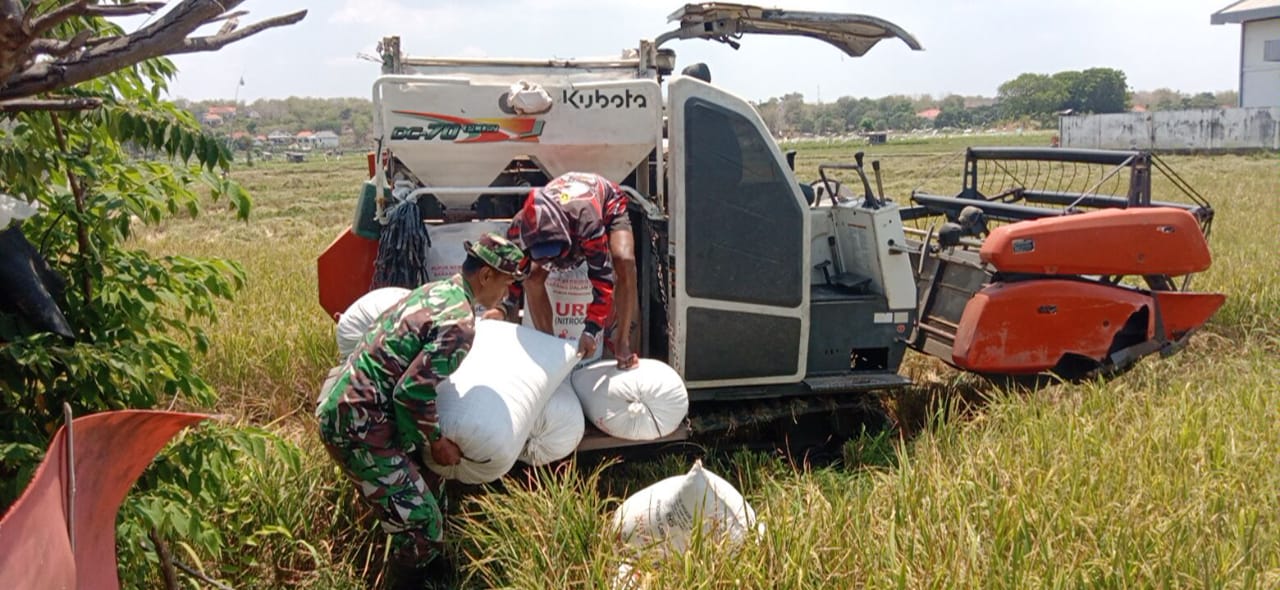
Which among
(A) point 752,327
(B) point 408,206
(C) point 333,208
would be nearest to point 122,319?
(B) point 408,206

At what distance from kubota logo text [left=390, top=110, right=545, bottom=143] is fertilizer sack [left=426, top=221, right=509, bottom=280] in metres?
0.57

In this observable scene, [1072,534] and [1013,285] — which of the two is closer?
[1072,534]

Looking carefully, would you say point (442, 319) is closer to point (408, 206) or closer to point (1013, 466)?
point (408, 206)

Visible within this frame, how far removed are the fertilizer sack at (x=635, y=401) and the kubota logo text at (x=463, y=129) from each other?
1467mm

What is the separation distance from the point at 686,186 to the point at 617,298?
676mm

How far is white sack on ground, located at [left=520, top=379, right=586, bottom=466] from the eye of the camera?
4676mm

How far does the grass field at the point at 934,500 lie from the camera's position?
3180 mm

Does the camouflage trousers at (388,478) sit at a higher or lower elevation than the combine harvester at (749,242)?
lower

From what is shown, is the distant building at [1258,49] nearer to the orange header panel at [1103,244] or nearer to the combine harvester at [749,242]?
the combine harvester at [749,242]

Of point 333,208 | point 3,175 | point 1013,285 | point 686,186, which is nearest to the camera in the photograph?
point 3,175

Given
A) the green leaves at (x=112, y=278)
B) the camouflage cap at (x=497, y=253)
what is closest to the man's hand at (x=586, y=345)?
the camouflage cap at (x=497, y=253)

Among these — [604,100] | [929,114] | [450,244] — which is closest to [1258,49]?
[604,100]

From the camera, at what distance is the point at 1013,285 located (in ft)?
19.5

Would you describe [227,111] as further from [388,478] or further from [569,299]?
[388,478]
